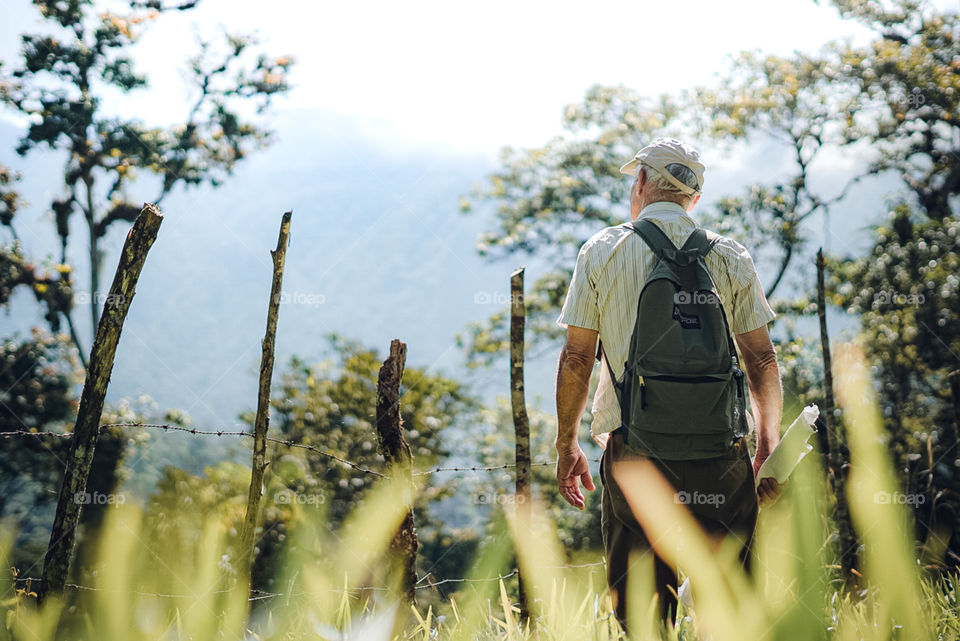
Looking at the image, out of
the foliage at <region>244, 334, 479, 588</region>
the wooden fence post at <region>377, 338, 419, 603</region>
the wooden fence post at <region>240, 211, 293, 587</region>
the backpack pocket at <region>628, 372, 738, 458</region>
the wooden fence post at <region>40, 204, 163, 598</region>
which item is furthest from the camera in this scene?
the foliage at <region>244, 334, 479, 588</region>

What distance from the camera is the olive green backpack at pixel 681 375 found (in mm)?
2189

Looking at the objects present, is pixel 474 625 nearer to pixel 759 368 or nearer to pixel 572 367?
pixel 572 367

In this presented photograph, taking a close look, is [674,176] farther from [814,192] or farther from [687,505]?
[814,192]

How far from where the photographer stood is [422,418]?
1548cm

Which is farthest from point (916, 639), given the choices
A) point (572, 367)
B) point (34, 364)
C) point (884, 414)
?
point (34, 364)

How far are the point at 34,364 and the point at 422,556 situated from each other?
1114cm

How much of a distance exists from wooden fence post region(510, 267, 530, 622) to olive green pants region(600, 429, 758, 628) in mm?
1303

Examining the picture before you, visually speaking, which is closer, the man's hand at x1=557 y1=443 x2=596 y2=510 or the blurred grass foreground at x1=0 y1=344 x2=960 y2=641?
the blurred grass foreground at x1=0 y1=344 x2=960 y2=641

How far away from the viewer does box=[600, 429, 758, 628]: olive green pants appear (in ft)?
7.28

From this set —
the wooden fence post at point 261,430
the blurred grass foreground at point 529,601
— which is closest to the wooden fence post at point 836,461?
the blurred grass foreground at point 529,601

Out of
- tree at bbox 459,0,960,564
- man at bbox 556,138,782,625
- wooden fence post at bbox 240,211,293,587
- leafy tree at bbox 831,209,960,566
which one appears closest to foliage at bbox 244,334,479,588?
tree at bbox 459,0,960,564

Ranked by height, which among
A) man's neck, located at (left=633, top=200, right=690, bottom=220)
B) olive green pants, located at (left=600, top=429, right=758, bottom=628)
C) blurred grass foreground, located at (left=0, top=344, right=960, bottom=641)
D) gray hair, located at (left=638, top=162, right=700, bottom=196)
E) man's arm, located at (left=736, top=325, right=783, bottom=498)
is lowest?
blurred grass foreground, located at (left=0, top=344, right=960, bottom=641)

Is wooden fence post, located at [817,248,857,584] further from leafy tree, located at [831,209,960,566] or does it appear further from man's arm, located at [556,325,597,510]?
leafy tree, located at [831,209,960,566]

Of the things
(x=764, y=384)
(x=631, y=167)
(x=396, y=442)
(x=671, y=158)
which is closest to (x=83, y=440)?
(x=396, y=442)
